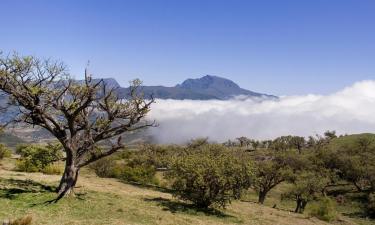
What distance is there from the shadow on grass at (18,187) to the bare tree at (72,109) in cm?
286

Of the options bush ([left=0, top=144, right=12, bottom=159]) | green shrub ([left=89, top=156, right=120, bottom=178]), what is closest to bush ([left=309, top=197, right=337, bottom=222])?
green shrub ([left=89, top=156, right=120, bottom=178])

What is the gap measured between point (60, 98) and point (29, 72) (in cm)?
323

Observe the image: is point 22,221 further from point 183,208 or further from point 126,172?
point 126,172

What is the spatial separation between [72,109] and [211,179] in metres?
14.0

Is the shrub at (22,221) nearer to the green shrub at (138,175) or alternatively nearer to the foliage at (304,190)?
the green shrub at (138,175)

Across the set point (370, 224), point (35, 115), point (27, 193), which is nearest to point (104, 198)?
point (27, 193)

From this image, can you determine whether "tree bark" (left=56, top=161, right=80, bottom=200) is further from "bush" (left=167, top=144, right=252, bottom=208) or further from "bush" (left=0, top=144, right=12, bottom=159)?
"bush" (left=0, top=144, right=12, bottom=159)

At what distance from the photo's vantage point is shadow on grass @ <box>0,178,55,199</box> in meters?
33.8

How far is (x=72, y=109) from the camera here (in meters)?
35.5

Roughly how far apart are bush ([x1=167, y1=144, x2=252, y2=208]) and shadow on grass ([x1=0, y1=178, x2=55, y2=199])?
12.2 metres

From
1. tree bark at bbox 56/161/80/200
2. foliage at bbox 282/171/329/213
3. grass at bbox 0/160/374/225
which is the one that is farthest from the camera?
foliage at bbox 282/171/329/213

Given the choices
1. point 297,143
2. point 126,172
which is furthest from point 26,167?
point 297,143

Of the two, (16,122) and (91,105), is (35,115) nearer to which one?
(16,122)

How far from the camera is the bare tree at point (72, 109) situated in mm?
33469
